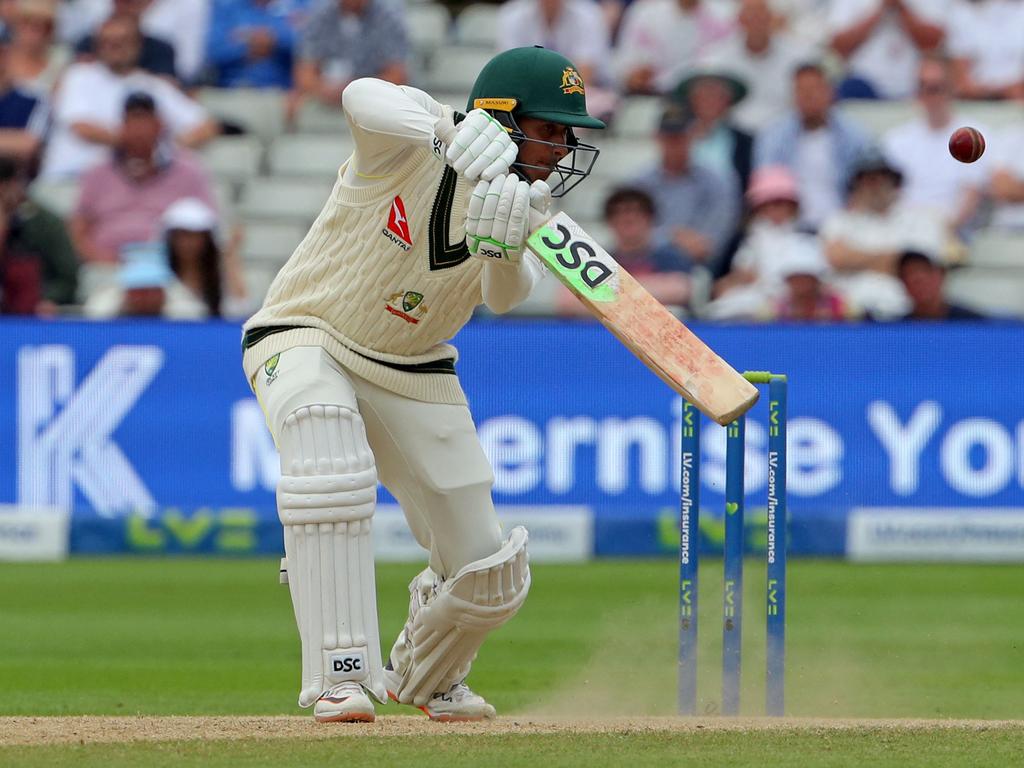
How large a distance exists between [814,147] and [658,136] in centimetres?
87

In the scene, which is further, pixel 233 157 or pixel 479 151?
pixel 233 157

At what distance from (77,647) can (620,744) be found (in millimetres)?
3049

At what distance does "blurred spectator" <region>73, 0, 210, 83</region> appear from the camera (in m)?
11.7

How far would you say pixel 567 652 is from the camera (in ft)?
22.0

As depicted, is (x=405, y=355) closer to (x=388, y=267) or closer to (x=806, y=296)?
(x=388, y=267)

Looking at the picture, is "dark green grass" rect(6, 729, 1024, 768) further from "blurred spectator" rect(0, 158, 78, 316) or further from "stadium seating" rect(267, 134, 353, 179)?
"stadium seating" rect(267, 134, 353, 179)

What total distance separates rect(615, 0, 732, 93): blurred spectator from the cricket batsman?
6810 mm

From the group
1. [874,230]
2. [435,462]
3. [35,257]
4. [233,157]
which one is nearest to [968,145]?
[435,462]

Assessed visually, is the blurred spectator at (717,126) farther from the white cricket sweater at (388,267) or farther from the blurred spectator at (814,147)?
the white cricket sweater at (388,267)

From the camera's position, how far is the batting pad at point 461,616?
4820 mm

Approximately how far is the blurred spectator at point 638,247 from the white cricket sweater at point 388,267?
5145mm

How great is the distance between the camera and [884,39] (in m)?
11.5

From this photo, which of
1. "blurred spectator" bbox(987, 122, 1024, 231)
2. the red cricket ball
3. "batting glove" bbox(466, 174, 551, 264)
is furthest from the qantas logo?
"blurred spectator" bbox(987, 122, 1024, 231)

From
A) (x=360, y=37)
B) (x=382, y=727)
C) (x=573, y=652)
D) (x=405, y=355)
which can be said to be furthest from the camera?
(x=360, y=37)
